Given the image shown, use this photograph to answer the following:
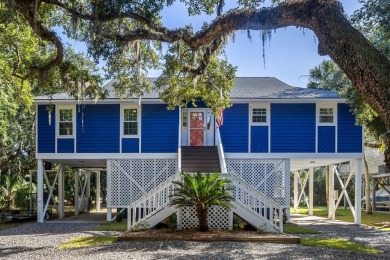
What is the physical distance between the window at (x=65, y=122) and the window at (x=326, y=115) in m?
9.62

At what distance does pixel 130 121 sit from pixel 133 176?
2117mm

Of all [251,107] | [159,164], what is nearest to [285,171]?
[251,107]

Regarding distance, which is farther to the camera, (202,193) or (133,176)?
(133,176)

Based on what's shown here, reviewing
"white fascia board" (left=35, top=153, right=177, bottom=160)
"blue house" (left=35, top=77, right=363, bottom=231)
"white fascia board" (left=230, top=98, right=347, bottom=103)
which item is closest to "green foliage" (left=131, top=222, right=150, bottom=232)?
"blue house" (left=35, top=77, right=363, bottom=231)

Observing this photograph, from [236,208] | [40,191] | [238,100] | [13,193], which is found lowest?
[13,193]

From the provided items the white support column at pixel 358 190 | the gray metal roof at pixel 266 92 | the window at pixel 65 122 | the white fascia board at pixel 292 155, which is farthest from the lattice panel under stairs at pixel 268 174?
the window at pixel 65 122

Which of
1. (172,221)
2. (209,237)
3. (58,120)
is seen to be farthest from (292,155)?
(58,120)

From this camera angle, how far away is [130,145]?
1653 centimetres

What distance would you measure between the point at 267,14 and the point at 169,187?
626 centimetres

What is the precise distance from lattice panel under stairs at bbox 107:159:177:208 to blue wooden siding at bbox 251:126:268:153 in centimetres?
307

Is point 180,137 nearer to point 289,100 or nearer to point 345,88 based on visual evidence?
point 289,100

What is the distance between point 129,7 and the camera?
385 inches

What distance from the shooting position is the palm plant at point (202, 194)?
1120cm

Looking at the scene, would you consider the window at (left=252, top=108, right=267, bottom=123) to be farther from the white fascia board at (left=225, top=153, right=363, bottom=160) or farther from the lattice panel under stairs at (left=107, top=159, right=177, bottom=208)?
the lattice panel under stairs at (left=107, top=159, right=177, bottom=208)
